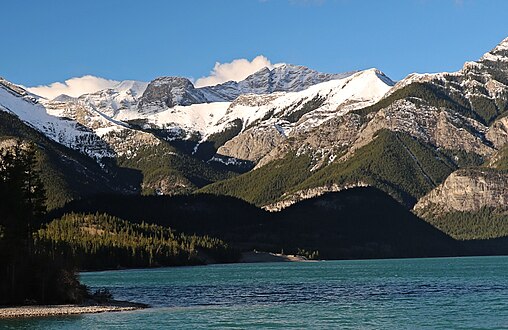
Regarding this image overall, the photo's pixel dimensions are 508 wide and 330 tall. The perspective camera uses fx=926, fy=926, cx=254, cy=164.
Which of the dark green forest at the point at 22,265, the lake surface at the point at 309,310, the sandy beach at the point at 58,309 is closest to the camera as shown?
the lake surface at the point at 309,310

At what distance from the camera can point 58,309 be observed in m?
128

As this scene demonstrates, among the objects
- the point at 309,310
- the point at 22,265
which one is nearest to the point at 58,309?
the point at 22,265

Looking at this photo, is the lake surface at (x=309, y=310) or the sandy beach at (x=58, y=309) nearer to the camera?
the lake surface at (x=309, y=310)

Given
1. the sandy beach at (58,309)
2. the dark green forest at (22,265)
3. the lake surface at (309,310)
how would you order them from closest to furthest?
the lake surface at (309,310) → the sandy beach at (58,309) → the dark green forest at (22,265)

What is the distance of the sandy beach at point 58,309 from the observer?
123 m

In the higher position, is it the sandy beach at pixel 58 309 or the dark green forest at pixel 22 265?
the dark green forest at pixel 22 265

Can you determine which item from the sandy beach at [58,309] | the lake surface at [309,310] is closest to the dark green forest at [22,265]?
the sandy beach at [58,309]

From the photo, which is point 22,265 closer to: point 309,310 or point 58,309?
point 58,309

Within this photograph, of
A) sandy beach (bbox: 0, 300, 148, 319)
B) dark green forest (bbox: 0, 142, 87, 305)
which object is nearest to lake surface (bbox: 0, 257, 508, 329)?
sandy beach (bbox: 0, 300, 148, 319)

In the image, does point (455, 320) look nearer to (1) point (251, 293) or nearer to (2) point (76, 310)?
(2) point (76, 310)

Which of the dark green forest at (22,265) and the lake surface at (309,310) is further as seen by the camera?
the dark green forest at (22,265)

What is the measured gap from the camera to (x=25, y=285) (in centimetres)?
13550

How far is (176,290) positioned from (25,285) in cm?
5841

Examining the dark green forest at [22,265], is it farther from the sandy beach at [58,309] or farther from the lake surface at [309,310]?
the lake surface at [309,310]
